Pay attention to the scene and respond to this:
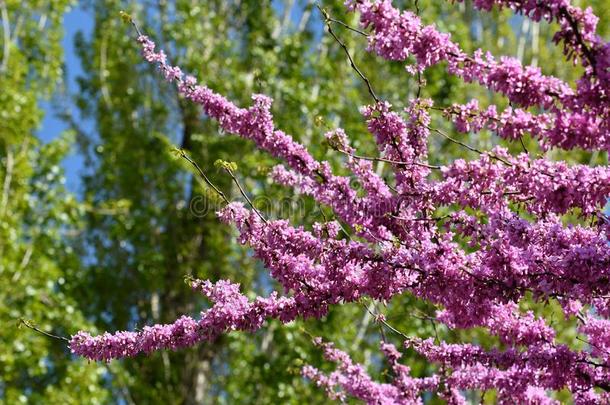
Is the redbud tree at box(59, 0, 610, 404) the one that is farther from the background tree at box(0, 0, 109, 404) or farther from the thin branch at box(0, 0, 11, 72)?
the thin branch at box(0, 0, 11, 72)

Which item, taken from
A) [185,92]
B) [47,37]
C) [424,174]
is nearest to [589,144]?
[424,174]

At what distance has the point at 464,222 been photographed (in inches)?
156

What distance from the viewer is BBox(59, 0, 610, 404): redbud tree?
3217mm

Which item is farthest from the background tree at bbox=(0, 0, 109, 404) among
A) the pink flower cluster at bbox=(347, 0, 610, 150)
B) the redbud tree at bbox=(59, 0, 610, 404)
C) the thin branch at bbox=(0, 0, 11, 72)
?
the pink flower cluster at bbox=(347, 0, 610, 150)

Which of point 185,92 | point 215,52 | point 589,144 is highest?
point 215,52

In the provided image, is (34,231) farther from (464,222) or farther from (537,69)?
(537,69)

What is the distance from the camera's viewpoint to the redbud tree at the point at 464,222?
127 inches

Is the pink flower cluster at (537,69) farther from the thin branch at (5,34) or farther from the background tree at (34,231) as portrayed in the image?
the thin branch at (5,34)

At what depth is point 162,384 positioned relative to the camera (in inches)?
517

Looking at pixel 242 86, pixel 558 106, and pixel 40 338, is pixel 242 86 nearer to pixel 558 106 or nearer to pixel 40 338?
pixel 40 338

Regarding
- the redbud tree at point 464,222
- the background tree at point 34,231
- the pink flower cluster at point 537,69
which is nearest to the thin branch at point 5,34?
the background tree at point 34,231

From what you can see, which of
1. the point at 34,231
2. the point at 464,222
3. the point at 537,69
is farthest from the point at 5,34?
the point at 537,69

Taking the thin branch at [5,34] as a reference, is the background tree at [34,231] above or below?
below

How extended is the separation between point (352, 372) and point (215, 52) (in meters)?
9.17
